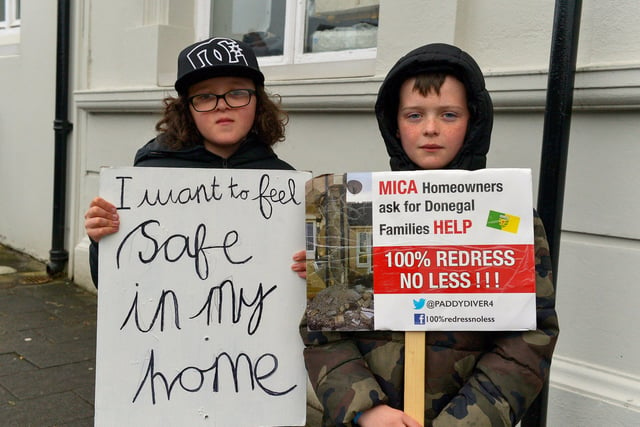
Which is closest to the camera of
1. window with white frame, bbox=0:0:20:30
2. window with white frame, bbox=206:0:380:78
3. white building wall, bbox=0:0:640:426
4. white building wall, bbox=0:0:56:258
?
white building wall, bbox=0:0:640:426

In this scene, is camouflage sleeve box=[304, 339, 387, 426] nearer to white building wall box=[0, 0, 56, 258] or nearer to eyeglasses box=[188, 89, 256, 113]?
eyeglasses box=[188, 89, 256, 113]

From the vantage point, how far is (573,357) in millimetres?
2787

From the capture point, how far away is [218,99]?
209 centimetres

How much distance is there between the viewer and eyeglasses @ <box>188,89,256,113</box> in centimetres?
208

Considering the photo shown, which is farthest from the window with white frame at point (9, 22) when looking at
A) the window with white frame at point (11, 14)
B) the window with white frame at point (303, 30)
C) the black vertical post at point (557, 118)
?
the black vertical post at point (557, 118)

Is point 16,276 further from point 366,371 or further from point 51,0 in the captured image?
point 366,371

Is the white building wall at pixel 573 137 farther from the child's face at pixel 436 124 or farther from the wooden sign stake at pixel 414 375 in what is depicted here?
the wooden sign stake at pixel 414 375

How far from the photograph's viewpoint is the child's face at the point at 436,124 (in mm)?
1738

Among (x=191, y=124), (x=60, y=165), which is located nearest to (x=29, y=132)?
(x=60, y=165)

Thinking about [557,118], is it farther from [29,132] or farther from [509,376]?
[29,132]

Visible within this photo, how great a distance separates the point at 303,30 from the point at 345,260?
3.06 metres

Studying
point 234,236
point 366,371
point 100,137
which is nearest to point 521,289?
point 366,371

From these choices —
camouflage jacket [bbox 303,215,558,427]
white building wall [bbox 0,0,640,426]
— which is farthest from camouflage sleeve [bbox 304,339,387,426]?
white building wall [bbox 0,0,640,426]

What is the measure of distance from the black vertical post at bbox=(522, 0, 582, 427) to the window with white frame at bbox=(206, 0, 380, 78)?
4.95 ft
